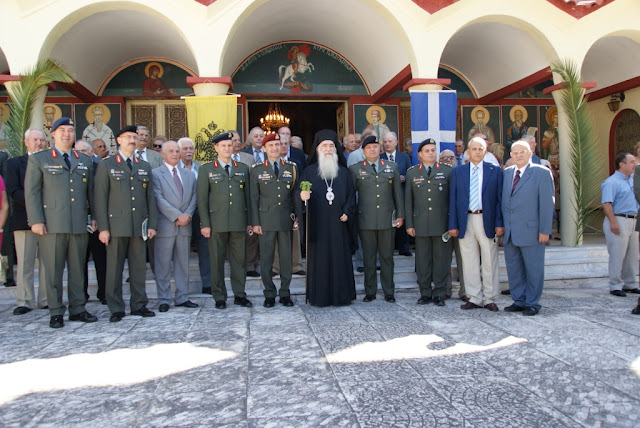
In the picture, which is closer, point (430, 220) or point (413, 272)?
point (430, 220)

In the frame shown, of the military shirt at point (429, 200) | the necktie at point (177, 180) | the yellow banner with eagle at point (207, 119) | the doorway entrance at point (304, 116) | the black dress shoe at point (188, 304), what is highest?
the doorway entrance at point (304, 116)

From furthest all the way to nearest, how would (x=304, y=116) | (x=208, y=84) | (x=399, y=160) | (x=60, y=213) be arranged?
(x=304, y=116), (x=208, y=84), (x=399, y=160), (x=60, y=213)

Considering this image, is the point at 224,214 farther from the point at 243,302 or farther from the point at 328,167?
the point at 328,167

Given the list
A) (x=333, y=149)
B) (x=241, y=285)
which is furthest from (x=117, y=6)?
(x=241, y=285)

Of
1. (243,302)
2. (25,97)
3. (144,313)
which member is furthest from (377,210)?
(25,97)

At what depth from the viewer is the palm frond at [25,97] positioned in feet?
22.5

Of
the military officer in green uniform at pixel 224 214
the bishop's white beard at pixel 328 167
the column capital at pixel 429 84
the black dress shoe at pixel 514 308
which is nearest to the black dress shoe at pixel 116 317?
the military officer in green uniform at pixel 224 214

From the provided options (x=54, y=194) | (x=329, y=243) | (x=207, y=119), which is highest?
(x=207, y=119)

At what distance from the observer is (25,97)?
6.95 metres

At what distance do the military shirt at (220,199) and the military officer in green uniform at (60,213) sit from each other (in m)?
1.19

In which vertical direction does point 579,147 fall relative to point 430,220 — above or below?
above

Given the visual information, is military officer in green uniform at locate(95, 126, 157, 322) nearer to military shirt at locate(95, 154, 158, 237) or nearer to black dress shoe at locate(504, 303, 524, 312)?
military shirt at locate(95, 154, 158, 237)

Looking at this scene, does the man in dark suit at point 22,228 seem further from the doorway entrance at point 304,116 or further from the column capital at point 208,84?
the doorway entrance at point 304,116

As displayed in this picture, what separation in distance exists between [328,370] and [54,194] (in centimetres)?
337
